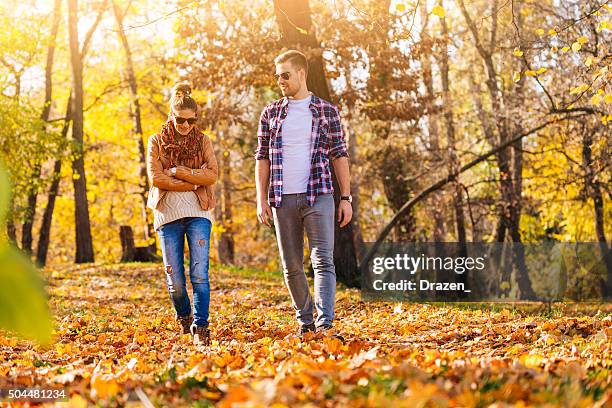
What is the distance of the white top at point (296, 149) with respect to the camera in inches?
230

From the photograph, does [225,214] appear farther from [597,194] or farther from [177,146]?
[177,146]

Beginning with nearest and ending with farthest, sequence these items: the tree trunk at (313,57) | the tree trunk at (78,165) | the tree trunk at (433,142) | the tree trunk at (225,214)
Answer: the tree trunk at (313,57)
the tree trunk at (433,142)
the tree trunk at (78,165)
the tree trunk at (225,214)

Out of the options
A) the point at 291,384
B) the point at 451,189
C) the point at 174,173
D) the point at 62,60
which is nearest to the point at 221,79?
the point at 451,189

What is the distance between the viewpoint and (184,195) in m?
6.27

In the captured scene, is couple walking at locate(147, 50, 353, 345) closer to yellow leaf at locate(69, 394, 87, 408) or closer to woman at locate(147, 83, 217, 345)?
woman at locate(147, 83, 217, 345)

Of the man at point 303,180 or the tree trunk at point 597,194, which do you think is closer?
the man at point 303,180

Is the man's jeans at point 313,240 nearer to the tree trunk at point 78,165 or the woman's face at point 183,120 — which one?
the woman's face at point 183,120

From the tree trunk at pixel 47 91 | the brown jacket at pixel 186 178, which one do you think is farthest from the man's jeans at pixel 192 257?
the tree trunk at pixel 47 91

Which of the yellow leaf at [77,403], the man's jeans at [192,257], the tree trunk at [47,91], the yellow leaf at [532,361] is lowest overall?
the yellow leaf at [532,361]

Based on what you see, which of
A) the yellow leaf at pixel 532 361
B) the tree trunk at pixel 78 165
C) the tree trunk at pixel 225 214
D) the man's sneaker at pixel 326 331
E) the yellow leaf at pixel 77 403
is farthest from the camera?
the tree trunk at pixel 225 214

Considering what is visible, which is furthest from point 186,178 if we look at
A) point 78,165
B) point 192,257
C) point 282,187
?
point 78,165

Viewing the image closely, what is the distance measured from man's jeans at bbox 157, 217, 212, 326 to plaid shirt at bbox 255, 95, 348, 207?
707 millimetres

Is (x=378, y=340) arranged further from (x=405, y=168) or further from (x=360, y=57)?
(x=405, y=168)

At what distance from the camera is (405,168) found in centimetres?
2323
